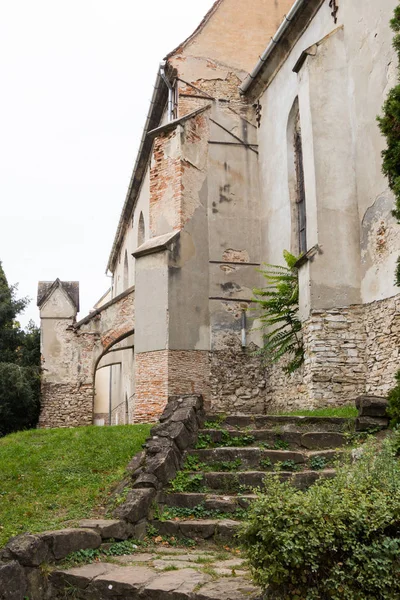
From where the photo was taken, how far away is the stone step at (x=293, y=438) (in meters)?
9.22

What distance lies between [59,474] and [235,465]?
2.44 metres

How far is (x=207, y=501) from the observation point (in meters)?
7.95

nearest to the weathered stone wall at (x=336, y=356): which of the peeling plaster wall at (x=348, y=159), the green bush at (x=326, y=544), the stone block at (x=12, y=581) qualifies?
the peeling plaster wall at (x=348, y=159)

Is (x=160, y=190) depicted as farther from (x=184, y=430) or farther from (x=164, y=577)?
(x=164, y=577)

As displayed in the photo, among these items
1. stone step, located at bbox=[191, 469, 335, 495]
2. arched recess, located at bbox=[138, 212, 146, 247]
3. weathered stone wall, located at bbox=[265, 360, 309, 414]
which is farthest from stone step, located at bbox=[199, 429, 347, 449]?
arched recess, located at bbox=[138, 212, 146, 247]

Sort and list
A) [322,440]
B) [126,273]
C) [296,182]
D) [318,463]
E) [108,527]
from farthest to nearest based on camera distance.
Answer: [126,273] < [296,182] < [322,440] < [318,463] < [108,527]

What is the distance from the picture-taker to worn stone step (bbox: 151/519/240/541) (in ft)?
23.8

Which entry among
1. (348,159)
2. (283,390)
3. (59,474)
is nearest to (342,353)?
(283,390)

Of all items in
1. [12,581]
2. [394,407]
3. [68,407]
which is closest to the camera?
[12,581]

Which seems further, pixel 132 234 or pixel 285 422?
pixel 132 234

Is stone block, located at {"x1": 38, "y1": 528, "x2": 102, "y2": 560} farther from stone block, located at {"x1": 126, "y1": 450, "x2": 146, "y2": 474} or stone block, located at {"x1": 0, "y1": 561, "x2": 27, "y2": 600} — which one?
stone block, located at {"x1": 126, "y1": 450, "x2": 146, "y2": 474}

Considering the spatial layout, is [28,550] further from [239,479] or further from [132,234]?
[132,234]

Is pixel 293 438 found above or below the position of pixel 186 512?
above

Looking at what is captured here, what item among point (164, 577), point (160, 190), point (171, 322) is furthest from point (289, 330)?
point (164, 577)
